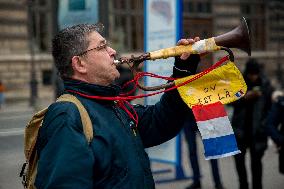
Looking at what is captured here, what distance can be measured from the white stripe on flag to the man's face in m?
0.56

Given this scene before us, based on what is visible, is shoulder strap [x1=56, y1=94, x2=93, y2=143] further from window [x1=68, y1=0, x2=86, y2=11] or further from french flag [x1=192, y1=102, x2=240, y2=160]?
window [x1=68, y1=0, x2=86, y2=11]

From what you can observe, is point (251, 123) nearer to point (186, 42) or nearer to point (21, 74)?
point (186, 42)

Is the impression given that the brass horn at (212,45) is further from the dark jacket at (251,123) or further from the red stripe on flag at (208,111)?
the dark jacket at (251,123)

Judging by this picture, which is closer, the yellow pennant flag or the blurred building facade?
the yellow pennant flag

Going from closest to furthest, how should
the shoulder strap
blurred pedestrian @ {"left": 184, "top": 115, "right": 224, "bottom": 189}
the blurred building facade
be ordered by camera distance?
1. the shoulder strap
2. blurred pedestrian @ {"left": 184, "top": 115, "right": 224, "bottom": 189}
3. the blurred building facade

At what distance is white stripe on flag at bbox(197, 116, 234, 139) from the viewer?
8.45 ft

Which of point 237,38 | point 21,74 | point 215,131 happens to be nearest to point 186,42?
point 237,38

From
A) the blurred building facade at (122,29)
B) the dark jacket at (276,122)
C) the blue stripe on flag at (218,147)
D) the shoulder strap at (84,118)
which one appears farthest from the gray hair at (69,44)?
the blurred building facade at (122,29)

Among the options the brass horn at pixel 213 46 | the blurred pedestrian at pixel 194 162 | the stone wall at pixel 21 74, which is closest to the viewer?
the brass horn at pixel 213 46

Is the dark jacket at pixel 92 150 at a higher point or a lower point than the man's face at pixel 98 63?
lower

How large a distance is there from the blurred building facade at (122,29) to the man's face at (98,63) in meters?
15.5

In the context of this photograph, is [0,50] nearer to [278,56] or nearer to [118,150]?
[278,56]

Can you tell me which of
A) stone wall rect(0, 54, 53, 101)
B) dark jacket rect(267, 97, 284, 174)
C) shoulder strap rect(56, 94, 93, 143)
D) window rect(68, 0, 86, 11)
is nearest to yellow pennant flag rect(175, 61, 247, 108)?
shoulder strap rect(56, 94, 93, 143)

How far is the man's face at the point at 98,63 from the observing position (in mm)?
2328
